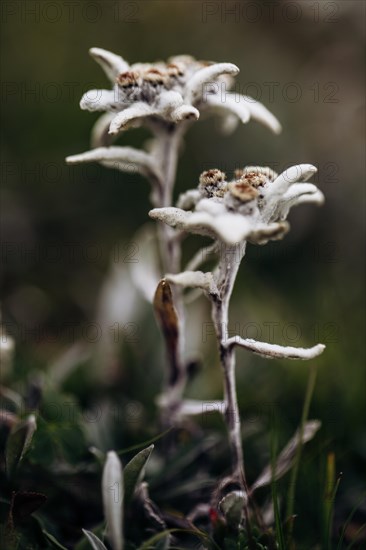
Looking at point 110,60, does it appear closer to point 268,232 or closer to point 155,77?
point 155,77

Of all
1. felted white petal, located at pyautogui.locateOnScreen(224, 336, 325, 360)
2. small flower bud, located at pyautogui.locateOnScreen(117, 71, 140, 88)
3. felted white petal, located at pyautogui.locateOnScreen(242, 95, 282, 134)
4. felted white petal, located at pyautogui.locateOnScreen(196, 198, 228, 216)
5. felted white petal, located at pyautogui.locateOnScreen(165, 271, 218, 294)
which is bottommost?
felted white petal, located at pyautogui.locateOnScreen(224, 336, 325, 360)

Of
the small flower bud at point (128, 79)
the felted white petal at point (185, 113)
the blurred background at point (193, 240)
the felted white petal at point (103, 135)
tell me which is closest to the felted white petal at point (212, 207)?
the felted white petal at point (185, 113)

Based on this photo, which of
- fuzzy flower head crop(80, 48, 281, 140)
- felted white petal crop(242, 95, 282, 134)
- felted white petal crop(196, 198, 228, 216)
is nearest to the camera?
felted white petal crop(196, 198, 228, 216)

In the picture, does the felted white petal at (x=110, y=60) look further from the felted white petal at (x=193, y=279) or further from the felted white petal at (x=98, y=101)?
the felted white petal at (x=193, y=279)

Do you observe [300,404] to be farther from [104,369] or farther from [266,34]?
[266,34]

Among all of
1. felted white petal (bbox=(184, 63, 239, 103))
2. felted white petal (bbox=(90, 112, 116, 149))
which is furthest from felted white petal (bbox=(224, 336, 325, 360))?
felted white petal (bbox=(90, 112, 116, 149))

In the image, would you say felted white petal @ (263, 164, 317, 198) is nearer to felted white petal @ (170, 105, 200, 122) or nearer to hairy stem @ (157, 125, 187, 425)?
felted white petal @ (170, 105, 200, 122)

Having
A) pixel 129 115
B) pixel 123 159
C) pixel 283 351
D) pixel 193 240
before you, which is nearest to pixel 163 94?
pixel 129 115
